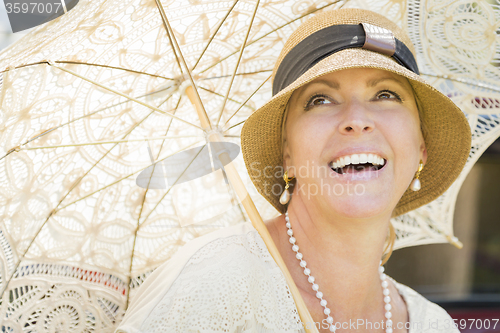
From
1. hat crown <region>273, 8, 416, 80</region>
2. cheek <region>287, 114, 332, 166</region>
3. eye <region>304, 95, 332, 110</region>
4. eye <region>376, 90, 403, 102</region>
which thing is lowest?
cheek <region>287, 114, 332, 166</region>

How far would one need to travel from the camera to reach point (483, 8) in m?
1.93

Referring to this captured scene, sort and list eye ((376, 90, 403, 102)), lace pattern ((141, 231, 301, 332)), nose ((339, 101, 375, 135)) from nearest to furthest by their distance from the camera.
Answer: lace pattern ((141, 231, 301, 332))
nose ((339, 101, 375, 135))
eye ((376, 90, 403, 102))

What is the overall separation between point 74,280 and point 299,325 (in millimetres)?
962

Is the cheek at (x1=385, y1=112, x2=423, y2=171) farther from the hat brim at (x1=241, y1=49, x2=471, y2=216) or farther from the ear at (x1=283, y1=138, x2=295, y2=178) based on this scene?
the ear at (x1=283, y1=138, x2=295, y2=178)

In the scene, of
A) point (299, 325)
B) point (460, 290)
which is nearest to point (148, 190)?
point (299, 325)

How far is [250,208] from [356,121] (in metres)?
0.57

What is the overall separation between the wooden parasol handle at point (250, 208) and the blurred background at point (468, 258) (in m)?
4.22

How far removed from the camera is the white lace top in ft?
4.29

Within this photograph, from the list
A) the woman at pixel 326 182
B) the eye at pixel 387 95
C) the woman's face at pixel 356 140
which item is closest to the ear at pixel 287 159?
the woman at pixel 326 182

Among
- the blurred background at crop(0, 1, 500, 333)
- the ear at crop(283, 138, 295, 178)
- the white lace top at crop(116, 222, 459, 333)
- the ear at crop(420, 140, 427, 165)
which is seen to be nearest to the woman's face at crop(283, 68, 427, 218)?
the ear at crop(283, 138, 295, 178)

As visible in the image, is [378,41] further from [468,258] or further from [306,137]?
[468,258]

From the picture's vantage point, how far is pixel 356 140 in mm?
1514

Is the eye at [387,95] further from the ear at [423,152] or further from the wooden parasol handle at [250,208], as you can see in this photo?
the wooden parasol handle at [250,208]

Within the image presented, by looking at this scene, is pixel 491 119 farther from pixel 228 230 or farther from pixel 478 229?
pixel 478 229
